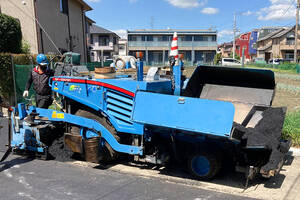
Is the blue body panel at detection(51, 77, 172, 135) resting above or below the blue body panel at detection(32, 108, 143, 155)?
above

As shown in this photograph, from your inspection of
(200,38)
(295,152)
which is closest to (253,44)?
(200,38)

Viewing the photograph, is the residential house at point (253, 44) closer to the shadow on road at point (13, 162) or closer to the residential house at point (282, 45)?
the residential house at point (282, 45)

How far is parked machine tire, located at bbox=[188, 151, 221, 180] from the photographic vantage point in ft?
13.0

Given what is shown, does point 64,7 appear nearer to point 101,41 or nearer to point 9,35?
point 9,35

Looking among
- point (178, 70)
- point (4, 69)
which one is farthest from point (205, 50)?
point (178, 70)

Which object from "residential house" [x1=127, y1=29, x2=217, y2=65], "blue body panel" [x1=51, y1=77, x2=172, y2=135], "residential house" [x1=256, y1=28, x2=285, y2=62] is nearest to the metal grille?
"blue body panel" [x1=51, y1=77, x2=172, y2=135]

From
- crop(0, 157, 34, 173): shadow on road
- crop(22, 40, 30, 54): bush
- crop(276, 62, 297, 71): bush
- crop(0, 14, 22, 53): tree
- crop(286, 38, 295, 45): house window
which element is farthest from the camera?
crop(286, 38, 295, 45): house window

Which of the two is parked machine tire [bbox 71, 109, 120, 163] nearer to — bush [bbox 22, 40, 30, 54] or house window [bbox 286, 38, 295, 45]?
bush [bbox 22, 40, 30, 54]

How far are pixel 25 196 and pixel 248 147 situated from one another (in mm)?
3028

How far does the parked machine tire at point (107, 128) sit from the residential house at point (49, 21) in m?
6.45

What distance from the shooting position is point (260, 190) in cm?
377

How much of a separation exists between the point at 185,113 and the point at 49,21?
13824 mm

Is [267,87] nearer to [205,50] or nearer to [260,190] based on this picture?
[260,190]

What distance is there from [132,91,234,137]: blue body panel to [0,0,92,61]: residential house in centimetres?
766
